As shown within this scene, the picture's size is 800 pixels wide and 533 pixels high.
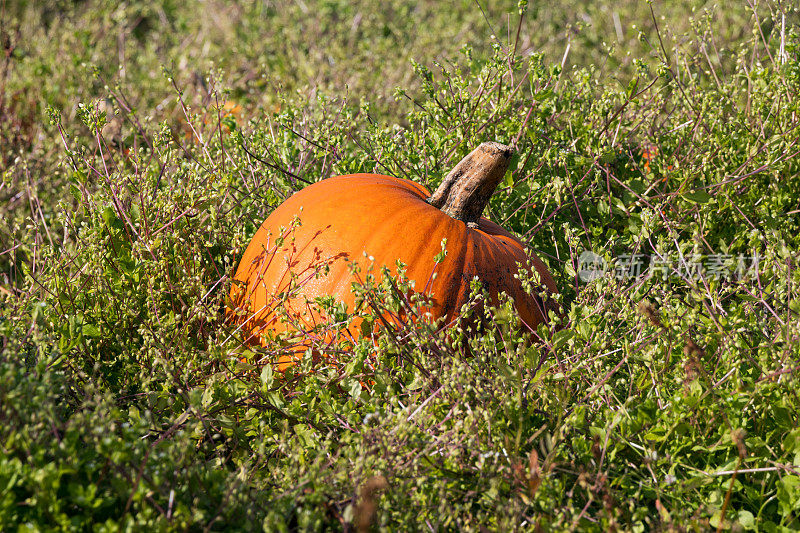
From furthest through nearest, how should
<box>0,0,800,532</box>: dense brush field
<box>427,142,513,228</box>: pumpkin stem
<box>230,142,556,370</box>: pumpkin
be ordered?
<box>427,142,513,228</box>: pumpkin stem, <box>230,142,556,370</box>: pumpkin, <box>0,0,800,532</box>: dense brush field

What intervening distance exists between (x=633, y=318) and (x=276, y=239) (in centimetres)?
113

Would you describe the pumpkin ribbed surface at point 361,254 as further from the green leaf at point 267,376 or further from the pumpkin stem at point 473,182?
the green leaf at point 267,376

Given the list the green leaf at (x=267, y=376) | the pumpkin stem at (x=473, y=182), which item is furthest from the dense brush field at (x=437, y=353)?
the pumpkin stem at (x=473, y=182)

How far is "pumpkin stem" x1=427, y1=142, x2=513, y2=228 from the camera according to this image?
2.55m

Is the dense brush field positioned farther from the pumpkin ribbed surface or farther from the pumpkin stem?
the pumpkin stem

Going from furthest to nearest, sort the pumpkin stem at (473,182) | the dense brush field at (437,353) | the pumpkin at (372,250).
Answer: the pumpkin stem at (473,182), the pumpkin at (372,250), the dense brush field at (437,353)

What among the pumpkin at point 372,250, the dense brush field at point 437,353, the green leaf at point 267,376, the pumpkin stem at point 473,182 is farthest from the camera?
the pumpkin stem at point 473,182

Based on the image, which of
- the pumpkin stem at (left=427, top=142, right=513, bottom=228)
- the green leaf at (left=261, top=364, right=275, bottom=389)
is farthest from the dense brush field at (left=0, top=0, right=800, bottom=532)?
the pumpkin stem at (left=427, top=142, right=513, bottom=228)

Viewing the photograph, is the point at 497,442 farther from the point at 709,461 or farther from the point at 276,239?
the point at 276,239

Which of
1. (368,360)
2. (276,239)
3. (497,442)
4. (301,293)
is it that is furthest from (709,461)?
(276,239)

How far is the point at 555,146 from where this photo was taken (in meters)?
3.01

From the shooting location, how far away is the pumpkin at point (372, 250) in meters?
2.36

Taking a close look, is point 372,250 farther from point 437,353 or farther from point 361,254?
point 437,353

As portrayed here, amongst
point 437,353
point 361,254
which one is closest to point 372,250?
point 361,254
